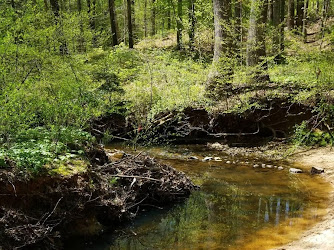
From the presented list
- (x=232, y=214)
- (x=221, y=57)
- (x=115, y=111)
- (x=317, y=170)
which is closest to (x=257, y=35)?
(x=221, y=57)

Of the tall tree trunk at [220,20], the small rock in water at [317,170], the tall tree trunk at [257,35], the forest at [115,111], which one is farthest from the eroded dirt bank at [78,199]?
the tall tree trunk at [220,20]

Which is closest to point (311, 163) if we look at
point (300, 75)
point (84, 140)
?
point (300, 75)

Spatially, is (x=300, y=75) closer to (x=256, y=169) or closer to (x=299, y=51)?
(x=299, y=51)

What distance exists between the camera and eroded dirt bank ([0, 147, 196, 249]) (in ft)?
16.0

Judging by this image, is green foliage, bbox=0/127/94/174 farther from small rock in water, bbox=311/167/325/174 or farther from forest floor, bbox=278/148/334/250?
→ small rock in water, bbox=311/167/325/174

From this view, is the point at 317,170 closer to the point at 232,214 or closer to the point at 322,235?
the point at 232,214

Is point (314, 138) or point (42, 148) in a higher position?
point (42, 148)

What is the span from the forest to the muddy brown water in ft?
1.63

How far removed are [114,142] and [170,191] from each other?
6.71 metres

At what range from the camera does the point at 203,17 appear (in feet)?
69.9

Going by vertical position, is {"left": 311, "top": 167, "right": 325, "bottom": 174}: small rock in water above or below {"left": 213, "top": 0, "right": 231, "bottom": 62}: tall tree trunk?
below

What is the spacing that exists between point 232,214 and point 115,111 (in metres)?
6.24

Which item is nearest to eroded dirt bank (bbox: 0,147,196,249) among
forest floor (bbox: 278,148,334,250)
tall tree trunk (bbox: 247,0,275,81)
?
forest floor (bbox: 278,148,334,250)

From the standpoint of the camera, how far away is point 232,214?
6742 mm
